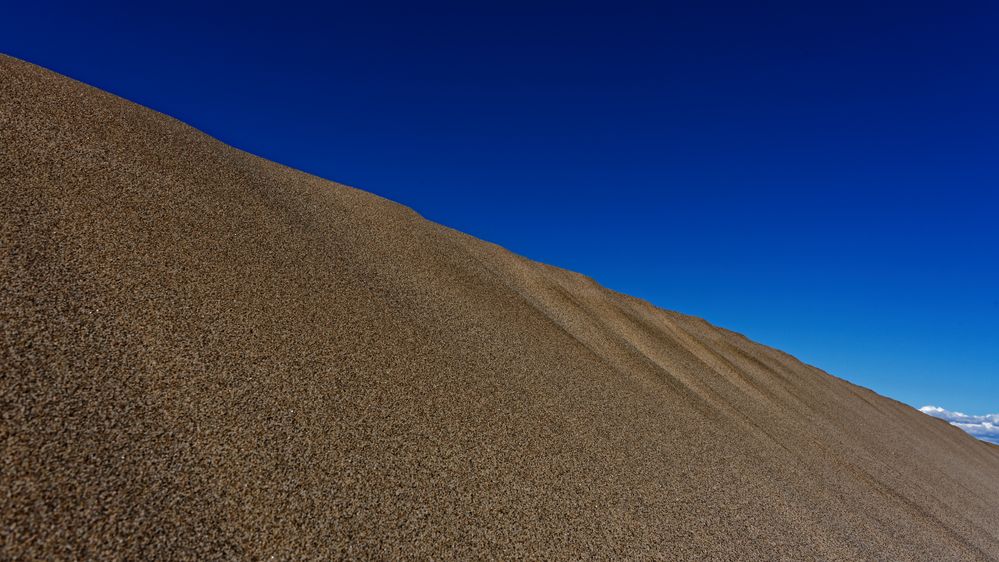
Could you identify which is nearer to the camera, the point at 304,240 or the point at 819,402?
the point at 304,240

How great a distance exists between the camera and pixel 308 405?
97.3 inches

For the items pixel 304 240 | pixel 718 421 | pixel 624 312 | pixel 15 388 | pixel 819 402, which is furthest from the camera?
pixel 819 402

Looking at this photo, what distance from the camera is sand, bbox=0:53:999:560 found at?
1806 mm

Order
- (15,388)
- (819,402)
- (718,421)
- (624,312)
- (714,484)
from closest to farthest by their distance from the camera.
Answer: (15,388) < (714,484) < (718,421) < (624,312) < (819,402)

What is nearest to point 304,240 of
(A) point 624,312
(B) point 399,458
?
(B) point 399,458

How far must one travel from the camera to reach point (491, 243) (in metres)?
8.06

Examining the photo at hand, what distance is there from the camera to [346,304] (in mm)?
3543

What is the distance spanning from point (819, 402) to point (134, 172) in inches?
412

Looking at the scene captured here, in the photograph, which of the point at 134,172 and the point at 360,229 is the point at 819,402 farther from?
the point at 134,172

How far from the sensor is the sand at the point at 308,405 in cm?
181

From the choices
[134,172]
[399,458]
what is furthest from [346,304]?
[134,172]

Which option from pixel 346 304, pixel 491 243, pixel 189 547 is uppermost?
pixel 491 243

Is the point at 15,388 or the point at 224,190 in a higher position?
the point at 224,190

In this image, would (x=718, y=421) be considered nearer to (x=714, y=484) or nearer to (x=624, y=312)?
(x=714, y=484)
